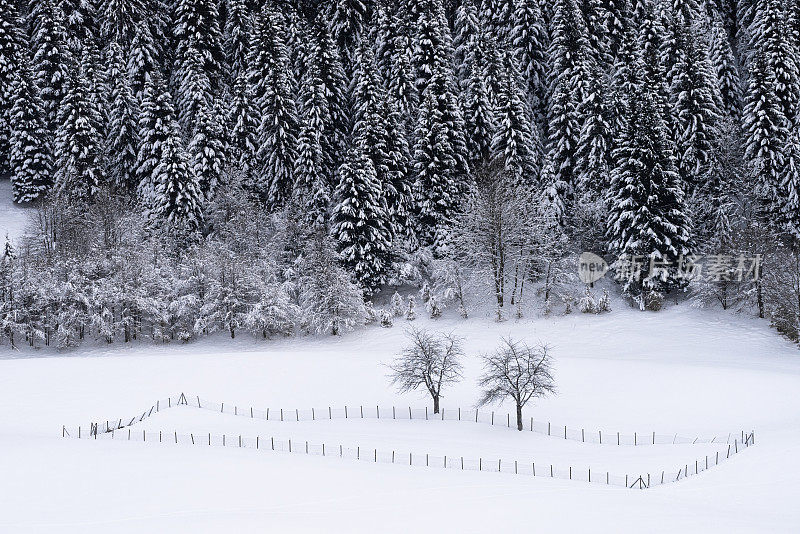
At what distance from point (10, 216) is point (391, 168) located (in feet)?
128

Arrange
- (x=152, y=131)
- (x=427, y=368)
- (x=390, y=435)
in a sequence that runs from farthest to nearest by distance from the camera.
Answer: (x=152, y=131)
(x=427, y=368)
(x=390, y=435)

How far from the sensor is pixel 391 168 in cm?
6762

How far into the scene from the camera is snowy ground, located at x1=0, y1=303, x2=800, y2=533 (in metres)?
26.8

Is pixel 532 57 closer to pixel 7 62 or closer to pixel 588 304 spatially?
pixel 588 304

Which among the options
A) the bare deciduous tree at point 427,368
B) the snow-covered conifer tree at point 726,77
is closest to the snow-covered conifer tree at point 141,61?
the bare deciduous tree at point 427,368

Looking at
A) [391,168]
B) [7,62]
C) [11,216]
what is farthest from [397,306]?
[7,62]

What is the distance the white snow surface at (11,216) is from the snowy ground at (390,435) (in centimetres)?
1676

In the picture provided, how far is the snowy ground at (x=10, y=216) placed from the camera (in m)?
72.0

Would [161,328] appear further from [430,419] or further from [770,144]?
[770,144]

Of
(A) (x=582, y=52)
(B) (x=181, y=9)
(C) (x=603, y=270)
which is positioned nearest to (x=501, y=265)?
(C) (x=603, y=270)

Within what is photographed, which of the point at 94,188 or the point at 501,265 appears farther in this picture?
the point at 94,188

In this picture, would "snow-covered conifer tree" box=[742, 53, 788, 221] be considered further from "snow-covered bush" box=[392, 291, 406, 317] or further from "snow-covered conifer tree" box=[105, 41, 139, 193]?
"snow-covered conifer tree" box=[105, 41, 139, 193]

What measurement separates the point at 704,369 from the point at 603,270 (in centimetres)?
A: 1691

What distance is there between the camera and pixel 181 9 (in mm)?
83250
